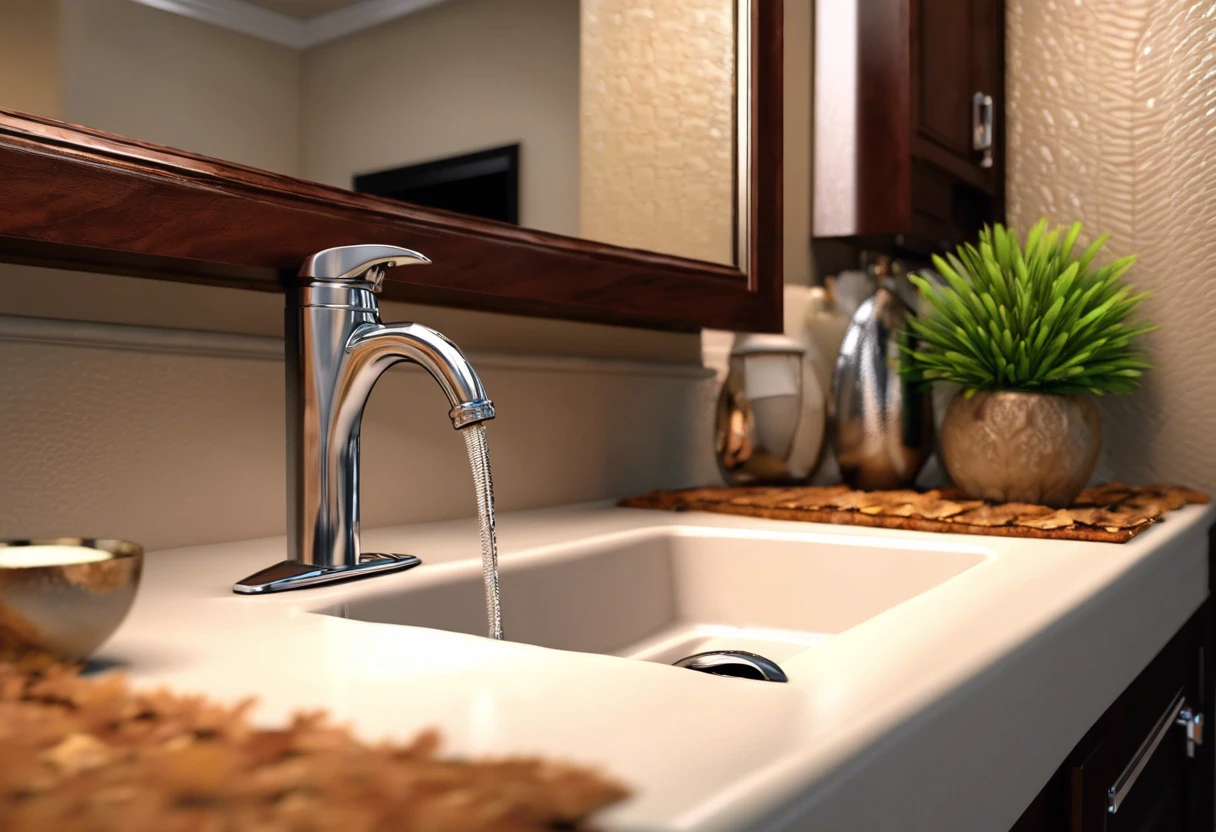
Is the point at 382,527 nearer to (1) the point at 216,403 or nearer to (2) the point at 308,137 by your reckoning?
(1) the point at 216,403

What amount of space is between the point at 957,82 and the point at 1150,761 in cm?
94

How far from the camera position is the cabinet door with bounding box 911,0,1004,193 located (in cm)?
138

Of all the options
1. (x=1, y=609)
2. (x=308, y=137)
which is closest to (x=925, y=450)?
(x=308, y=137)

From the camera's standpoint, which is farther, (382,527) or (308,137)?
(382,527)

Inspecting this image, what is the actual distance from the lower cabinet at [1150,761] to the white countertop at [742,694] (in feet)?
0.12

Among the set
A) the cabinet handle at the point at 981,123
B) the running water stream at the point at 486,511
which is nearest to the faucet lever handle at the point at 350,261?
the running water stream at the point at 486,511

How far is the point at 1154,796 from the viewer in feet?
2.99

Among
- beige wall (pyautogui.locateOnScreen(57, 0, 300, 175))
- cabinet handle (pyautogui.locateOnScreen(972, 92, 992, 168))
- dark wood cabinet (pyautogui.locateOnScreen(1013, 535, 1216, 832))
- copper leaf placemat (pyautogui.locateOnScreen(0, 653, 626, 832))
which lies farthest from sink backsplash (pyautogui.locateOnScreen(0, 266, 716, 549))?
cabinet handle (pyautogui.locateOnScreen(972, 92, 992, 168))

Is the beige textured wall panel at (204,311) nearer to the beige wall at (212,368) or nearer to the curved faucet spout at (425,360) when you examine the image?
the beige wall at (212,368)

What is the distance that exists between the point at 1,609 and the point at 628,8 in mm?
905

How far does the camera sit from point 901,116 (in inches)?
53.7

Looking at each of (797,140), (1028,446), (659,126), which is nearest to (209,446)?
(659,126)

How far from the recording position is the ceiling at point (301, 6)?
732mm

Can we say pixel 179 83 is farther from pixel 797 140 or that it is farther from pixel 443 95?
pixel 797 140
